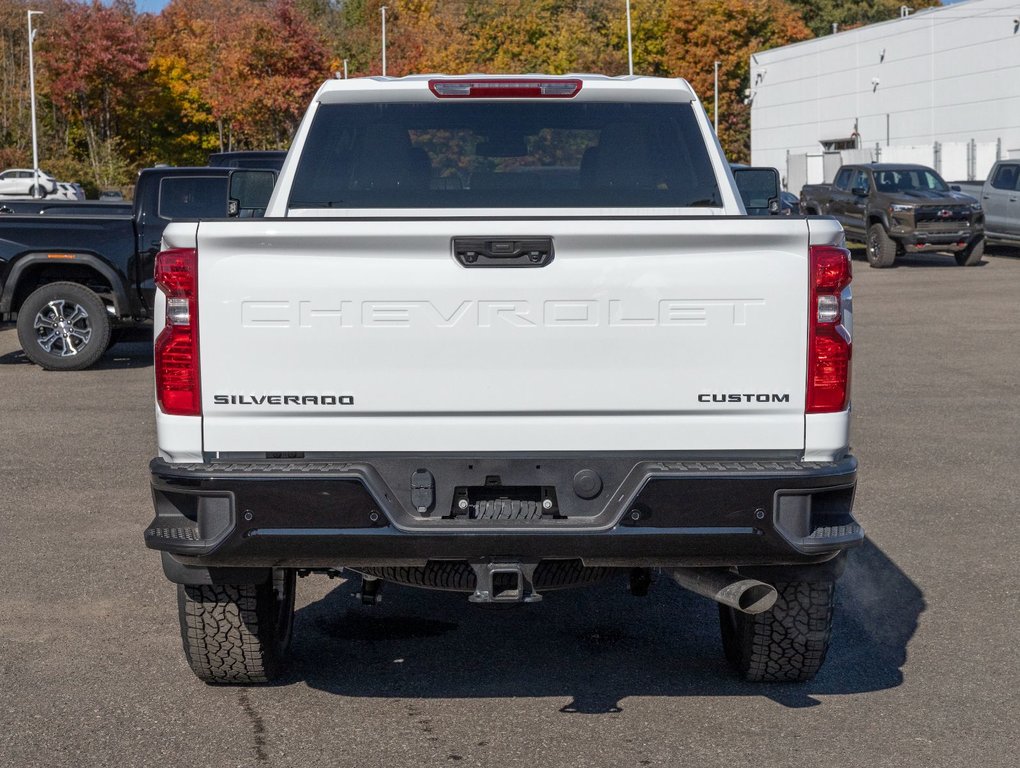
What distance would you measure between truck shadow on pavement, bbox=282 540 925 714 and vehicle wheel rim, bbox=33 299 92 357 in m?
8.88

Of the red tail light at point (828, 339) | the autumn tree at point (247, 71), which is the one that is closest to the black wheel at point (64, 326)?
the red tail light at point (828, 339)

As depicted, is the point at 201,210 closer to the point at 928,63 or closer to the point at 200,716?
the point at 200,716

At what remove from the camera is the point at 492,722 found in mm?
4852

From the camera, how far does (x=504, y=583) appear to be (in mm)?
4449

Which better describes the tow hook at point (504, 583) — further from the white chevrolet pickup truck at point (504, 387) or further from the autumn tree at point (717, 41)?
the autumn tree at point (717, 41)

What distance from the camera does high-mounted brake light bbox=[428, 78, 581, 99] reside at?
595 centimetres

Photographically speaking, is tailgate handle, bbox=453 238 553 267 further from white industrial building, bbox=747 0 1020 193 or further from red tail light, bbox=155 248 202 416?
white industrial building, bbox=747 0 1020 193

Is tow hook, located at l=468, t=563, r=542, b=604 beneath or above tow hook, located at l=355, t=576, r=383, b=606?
above

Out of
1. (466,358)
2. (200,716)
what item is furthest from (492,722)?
(466,358)

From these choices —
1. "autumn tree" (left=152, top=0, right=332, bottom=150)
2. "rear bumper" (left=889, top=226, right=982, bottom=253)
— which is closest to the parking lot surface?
"rear bumper" (left=889, top=226, right=982, bottom=253)

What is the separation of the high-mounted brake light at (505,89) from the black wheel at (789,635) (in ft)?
7.41

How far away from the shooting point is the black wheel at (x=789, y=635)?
4.96 metres

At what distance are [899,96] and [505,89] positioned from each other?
53.4 meters

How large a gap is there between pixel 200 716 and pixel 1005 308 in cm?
1694
